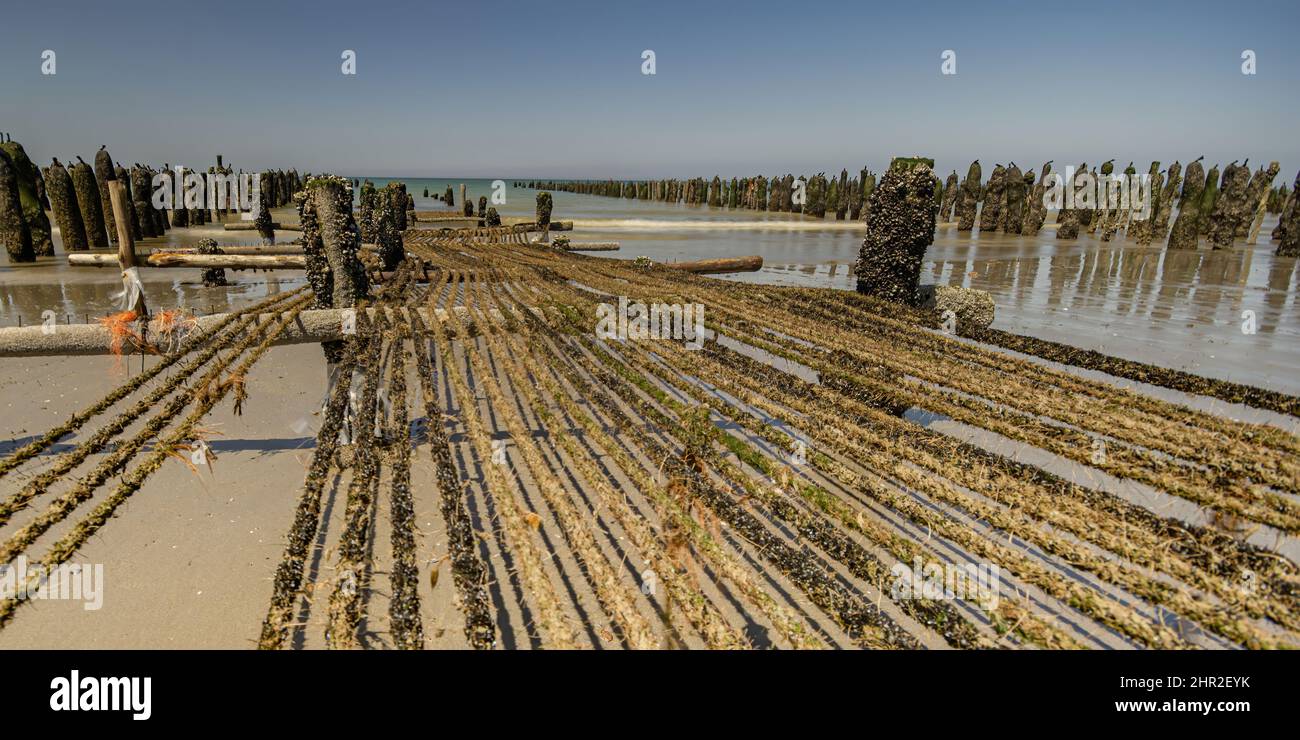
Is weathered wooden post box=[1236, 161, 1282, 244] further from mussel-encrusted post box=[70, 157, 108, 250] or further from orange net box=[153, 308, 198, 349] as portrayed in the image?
mussel-encrusted post box=[70, 157, 108, 250]

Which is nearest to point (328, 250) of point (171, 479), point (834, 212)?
point (171, 479)

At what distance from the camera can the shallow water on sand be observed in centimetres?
1033

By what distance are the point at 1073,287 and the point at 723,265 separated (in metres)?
11.0

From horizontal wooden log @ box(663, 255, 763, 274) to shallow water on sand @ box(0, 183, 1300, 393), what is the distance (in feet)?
1.65

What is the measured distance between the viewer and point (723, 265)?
59.6 feet

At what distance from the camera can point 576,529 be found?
3480 mm

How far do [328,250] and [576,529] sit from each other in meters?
7.08

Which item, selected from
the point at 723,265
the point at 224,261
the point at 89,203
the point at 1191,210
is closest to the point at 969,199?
the point at 1191,210

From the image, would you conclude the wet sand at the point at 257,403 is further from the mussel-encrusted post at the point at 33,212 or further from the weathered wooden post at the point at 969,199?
the weathered wooden post at the point at 969,199

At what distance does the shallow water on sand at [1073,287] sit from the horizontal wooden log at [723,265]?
504mm

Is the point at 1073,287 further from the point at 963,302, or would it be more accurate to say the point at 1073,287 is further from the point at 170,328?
the point at 170,328

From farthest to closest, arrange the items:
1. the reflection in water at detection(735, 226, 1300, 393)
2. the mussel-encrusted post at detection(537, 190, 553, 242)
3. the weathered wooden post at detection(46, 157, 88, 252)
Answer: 1. the mussel-encrusted post at detection(537, 190, 553, 242)
2. the weathered wooden post at detection(46, 157, 88, 252)
3. the reflection in water at detection(735, 226, 1300, 393)

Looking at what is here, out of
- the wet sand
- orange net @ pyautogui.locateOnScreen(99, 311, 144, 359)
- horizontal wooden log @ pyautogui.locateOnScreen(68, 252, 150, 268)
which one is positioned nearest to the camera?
the wet sand

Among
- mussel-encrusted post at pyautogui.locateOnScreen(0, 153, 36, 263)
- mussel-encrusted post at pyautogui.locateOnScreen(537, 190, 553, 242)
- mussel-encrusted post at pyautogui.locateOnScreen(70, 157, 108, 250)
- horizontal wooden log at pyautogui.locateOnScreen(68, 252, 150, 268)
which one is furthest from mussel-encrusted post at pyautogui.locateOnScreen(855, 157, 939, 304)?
mussel-encrusted post at pyautogui.locateOnScreen(70, 157, 108, 250)
